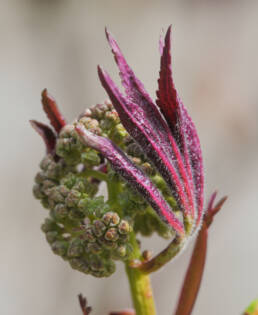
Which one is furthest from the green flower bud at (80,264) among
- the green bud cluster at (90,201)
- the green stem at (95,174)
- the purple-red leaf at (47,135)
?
the purple-red leaf at (47,135)

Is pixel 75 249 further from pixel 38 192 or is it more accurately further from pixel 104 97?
pixel 104 97

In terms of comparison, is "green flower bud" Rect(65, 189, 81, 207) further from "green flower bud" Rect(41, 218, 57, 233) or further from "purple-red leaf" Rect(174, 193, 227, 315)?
"purple-red leaf" Rect(174, 193, 227, 315)

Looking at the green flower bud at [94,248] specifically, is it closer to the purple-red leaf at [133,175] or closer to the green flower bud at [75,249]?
the green flower bud at [75,249]

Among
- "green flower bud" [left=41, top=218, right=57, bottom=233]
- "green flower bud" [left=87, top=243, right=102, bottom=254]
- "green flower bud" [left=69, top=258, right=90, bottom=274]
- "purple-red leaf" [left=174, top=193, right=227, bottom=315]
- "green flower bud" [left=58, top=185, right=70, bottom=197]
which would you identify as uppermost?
"green flower bud" [left=58, top=185, right=70, bottom=197]

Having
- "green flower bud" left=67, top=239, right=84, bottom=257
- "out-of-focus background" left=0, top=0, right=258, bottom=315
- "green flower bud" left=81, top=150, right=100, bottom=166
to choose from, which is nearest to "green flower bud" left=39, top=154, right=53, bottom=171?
"green flower bud" left=81, top=150, right=100, bottom=166

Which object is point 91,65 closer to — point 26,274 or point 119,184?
point 26,274

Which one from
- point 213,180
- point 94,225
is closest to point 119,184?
point 94,225

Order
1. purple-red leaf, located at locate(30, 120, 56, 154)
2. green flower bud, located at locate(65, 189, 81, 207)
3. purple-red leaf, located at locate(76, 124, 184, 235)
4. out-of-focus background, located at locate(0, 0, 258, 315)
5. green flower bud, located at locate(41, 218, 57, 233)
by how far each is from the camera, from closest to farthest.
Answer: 1. purple-red leaf, located at locate(76, 124, 184, 235)
2. green flower bud, located at locate(65, 189, 81, 207)
3. green flower bud, located at locate(41, 218, 57, 233)
4. purple-red leaf, located at locate(30, 120, 56, 154)
5. out-of-focus background, located at locate(0, 0, 258, 315)

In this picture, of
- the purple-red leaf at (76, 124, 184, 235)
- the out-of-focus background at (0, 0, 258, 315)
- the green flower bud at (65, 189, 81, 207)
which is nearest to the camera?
the purple-red leaf at (76, 124, 184, 235)
